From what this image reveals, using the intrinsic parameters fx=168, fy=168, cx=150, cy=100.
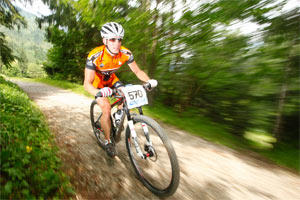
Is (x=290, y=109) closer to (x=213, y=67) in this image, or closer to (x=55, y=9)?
(x=213, y=67)

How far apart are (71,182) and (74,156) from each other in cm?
80

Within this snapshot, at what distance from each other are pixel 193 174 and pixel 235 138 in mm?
1896

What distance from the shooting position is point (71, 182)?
2.42 meters

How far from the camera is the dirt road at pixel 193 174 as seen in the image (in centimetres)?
235

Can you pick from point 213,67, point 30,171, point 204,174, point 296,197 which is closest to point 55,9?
point 213,67

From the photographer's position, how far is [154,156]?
257cm

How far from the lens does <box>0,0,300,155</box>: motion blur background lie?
3222mm

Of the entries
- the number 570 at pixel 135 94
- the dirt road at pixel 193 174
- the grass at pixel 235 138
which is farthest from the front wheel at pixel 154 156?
the grass at pixel 235 138

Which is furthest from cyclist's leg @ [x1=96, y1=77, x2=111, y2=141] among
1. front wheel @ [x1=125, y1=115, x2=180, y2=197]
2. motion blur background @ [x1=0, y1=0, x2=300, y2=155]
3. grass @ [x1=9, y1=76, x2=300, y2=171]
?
motion blur background @ [x1=0, y1=0, x2=300, y2=155]

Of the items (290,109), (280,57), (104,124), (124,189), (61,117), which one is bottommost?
(124,189)

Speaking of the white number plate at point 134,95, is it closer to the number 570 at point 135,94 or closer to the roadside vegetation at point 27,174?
the number 570 at point 135,94

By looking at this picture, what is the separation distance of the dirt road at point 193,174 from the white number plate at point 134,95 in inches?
47.5

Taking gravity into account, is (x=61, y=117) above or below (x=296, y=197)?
above

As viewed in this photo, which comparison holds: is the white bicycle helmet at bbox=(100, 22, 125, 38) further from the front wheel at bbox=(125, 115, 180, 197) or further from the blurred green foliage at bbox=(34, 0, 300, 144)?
the blurred green foliage at bbox=(34, 0, 300, 144)
